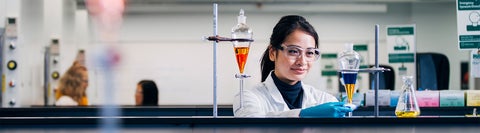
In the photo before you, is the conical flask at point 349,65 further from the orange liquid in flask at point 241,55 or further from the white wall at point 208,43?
the white wall at point 208,43

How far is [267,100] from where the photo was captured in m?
2.96

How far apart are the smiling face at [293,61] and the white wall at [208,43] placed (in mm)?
7750

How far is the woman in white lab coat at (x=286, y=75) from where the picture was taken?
2.83 metres

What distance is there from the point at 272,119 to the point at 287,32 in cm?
100

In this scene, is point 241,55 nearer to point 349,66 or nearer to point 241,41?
point 241,41

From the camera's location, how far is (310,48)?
2.86 m

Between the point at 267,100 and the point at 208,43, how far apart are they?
8.50 meters

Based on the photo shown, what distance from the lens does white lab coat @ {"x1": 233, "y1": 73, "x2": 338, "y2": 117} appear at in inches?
109

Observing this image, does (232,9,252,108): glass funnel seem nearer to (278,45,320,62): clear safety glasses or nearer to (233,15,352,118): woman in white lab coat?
(233,15,352,118): woman in white lab coat

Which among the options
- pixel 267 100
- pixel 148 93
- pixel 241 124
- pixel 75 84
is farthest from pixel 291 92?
pixel 75 84

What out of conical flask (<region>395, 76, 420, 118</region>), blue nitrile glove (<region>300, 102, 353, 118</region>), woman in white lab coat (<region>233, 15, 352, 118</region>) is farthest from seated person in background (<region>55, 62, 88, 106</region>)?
blue nitrile glove (<region>300, 102, 353, 118</region>)

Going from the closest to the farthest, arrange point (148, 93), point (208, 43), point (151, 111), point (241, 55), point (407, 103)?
point (241, 55)
point (407, 103)
point (151, 111)
point (148, 93)
point (208, 43)

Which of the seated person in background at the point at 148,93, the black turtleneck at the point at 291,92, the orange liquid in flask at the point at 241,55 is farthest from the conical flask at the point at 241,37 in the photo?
the seated person in background at the point at 148,93

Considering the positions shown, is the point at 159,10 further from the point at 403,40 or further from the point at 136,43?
the point at 403,40
